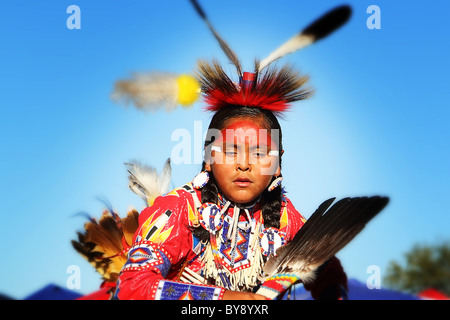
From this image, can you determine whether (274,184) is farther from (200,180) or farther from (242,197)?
(200,180)

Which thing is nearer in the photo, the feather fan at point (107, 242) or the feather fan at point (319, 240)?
the feather fan at point (319, 240)

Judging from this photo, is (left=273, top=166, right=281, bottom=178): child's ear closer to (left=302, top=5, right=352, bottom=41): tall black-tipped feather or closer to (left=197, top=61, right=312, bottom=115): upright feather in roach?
(left=197, top=61, right=312, bottom=115): upright feather in roach

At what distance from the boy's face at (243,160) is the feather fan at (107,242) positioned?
84 centimetres

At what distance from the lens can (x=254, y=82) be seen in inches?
137

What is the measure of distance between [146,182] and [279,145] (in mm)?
1074

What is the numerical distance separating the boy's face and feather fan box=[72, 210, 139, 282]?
0.84 m

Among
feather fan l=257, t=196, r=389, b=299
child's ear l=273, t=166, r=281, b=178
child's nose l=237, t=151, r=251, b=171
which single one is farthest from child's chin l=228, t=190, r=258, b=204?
feather fan l=257, t=196, r=389, b=299

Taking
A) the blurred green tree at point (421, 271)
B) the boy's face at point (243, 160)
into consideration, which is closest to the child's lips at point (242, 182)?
the boy's face at point (243, 160)

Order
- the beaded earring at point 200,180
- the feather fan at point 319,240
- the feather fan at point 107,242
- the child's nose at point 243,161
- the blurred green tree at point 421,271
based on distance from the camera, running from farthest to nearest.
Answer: the blurred green tree at point 421,271
the feather fan at point 107,242
the beaded earring at point 200,180
the child's nose at point 243,161
the feather fan at point 319,240

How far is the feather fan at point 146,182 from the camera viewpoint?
3961 millimetres

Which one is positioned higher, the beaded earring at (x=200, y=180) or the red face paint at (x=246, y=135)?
the red face paint at (x=246, y=135)

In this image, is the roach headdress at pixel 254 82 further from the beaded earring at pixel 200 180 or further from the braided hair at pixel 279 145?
the beaded earring at pixel 200 180

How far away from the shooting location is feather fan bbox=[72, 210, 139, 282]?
369cm
